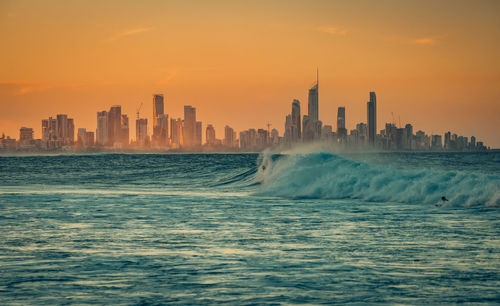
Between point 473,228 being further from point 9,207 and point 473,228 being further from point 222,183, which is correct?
point 222,183

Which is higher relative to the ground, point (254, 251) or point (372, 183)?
point (372, 183)

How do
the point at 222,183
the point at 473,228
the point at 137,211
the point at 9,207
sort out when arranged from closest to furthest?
1. the point at 473,228
2. the point at 137,211
3. the point at 9,207
4. the point at 222,183

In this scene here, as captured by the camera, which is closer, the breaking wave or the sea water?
the sea water

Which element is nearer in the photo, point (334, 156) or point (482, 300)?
point (482, 300)

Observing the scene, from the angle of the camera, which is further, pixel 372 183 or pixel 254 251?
pixel 372 183

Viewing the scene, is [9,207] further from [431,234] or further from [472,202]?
[472,202]

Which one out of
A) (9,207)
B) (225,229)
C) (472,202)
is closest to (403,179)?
(472,202)

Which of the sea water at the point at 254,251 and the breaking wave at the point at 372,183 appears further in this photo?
the breaking wave at the point at 372,183

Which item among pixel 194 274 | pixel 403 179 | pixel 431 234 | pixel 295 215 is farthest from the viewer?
pixel 403 179
